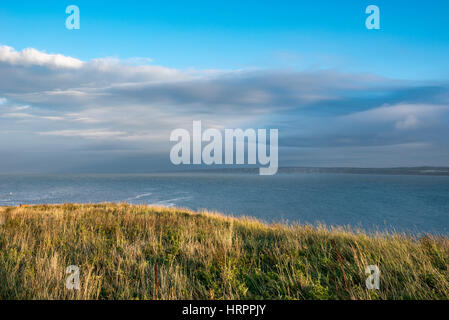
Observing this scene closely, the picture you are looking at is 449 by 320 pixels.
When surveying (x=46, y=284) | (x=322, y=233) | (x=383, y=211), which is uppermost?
(x=46, y=284)

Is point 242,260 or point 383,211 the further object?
point 383,211

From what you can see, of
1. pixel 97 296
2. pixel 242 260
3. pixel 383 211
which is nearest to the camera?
pixel 97 296

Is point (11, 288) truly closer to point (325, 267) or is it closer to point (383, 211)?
point (325, 267)

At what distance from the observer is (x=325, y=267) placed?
20.1 ft

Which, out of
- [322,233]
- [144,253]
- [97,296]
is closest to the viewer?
[97,296]

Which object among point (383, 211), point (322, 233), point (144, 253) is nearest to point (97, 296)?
point (144, 253)

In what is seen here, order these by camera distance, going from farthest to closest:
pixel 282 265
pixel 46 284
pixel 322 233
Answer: pixel 322 233, pixel 282 265, pixel 46 284

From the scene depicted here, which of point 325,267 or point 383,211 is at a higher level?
point 325,267
